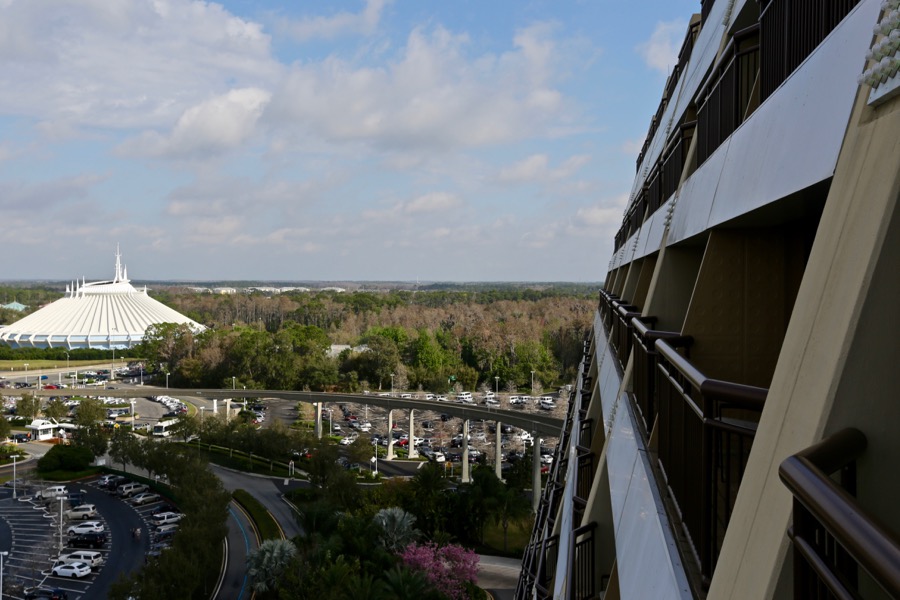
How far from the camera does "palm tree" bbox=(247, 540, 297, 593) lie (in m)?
21.9

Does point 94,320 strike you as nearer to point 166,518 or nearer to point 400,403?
point 400,403

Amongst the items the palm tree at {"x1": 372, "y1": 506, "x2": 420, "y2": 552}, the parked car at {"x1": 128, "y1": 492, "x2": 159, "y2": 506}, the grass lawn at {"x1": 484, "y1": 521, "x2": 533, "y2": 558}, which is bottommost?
the parked car at {"x1": 128, "y1": 492, "x2": 159, "y2": 506}

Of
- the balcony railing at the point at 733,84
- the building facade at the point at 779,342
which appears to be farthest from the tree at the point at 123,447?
the balcony railing at the point at 733,84

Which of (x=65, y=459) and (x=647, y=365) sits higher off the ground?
(x=647, y=365)

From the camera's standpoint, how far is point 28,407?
5131 cm

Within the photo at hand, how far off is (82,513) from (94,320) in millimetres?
66623

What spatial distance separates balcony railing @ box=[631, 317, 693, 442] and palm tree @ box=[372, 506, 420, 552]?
20826 mm

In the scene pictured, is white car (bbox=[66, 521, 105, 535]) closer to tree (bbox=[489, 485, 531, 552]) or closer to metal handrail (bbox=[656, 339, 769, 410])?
tree (bbox=[489, 485, 531, 552])

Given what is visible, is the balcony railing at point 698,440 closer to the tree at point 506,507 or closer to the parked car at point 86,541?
the tree at point 506,507

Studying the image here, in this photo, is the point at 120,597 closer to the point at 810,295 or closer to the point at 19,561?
the point at 19,561


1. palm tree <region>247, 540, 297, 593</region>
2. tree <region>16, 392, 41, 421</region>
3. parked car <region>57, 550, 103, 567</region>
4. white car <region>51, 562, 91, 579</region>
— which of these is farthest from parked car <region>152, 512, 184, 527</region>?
tree <region>16, 392, 41, 421</region>

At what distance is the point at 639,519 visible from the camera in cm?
324

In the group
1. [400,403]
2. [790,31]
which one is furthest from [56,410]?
[790,31]

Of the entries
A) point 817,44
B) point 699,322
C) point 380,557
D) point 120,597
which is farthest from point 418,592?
point 817,44
